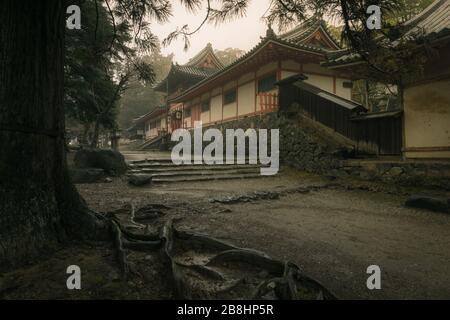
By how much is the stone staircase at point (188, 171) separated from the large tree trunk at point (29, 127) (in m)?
5.96

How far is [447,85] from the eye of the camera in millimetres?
6426

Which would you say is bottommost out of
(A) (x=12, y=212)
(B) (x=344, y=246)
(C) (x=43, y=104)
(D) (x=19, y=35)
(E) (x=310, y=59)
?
(B) (x=344, y=246)

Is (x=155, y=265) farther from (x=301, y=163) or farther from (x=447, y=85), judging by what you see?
(x=301, y=163)

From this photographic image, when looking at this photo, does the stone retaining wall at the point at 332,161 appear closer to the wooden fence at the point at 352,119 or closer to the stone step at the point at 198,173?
the wooden fence at the point at 352,119

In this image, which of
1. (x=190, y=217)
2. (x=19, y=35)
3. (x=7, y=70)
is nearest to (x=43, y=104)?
(x=7, y=70)

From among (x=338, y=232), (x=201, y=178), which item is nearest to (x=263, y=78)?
(x=201, y=178)

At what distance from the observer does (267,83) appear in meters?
14.8

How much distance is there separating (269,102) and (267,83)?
157 centimetres

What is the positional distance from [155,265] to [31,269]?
110 cm

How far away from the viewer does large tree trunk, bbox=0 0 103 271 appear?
2.52 metres

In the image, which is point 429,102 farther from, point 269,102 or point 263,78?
point 263,78

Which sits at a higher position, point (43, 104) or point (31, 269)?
point (43, 104)

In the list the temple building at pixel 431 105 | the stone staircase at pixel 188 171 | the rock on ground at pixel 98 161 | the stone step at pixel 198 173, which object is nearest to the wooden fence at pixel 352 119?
the temple building at pixel 431 105

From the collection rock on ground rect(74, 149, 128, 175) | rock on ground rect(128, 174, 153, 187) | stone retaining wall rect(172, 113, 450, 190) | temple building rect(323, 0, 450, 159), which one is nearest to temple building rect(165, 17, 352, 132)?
stone retaining wall rect(172, 113, 450, 190)
